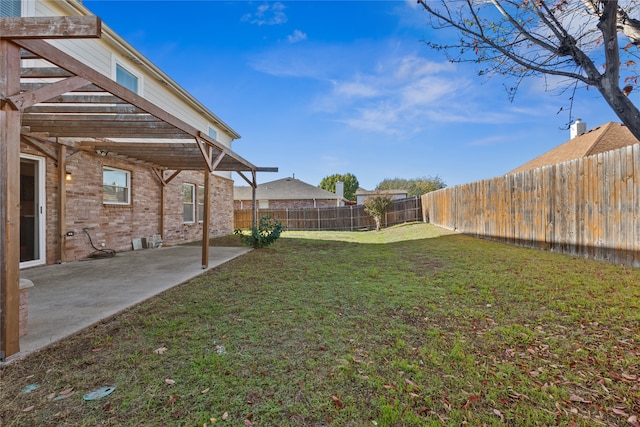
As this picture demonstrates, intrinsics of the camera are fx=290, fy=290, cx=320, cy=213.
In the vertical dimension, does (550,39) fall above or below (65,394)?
above

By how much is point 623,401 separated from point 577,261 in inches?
176

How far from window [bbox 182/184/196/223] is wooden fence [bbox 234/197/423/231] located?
265 inches

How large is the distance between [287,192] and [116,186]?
17.8 m

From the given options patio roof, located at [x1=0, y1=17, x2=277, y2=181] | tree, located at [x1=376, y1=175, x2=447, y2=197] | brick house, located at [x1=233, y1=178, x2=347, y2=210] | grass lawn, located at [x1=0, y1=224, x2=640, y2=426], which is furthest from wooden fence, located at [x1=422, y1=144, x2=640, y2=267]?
tree, located at [x1=376, y1=175, x2=447, y2=197]

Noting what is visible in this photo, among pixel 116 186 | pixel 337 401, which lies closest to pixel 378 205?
pixel 116 186

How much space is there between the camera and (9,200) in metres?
2.34

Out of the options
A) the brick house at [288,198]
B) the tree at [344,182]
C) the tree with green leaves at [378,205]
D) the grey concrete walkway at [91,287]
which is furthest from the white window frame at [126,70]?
the tree at [344,182]

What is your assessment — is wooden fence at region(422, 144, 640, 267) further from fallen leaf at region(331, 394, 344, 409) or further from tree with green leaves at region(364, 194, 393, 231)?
tree with green leaves at region(364, 194, 393, 231)

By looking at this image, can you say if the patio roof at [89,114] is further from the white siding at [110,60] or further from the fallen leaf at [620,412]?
the fallen leaf at [620,412]

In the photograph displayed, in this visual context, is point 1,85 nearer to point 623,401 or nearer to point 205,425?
point 205,425

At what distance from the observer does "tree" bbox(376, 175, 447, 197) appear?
140 feet

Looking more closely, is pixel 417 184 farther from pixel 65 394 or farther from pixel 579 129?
pixel 65 394

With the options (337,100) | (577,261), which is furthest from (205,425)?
(337,100)

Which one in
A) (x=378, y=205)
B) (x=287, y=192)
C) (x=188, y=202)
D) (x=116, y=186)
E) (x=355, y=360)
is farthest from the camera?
(x=287, y=192)
